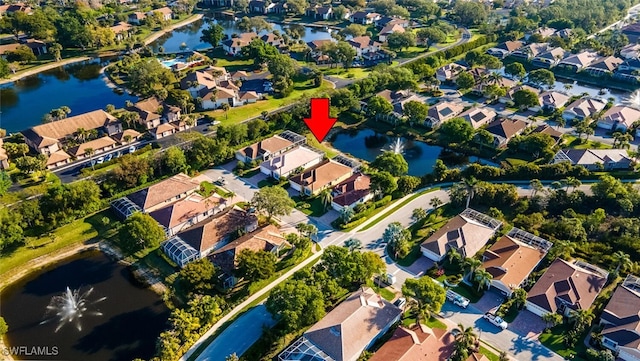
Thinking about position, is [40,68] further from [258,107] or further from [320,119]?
[320,119]

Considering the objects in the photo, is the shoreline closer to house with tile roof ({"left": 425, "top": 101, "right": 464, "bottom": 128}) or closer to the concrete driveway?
house with tile roof ({"left": 425, "top": 101, "right": 464, "bottom": 128})

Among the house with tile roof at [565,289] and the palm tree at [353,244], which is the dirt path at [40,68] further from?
the house with tile roof at [565,289]

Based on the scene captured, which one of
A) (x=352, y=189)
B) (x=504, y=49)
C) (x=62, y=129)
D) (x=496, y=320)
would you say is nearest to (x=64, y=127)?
(x=62, y=129)

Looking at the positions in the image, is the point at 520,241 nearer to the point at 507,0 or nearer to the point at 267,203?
the point at 267,203

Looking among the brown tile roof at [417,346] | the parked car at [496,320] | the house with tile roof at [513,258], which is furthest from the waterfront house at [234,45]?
the brown tile roof at [417,346]

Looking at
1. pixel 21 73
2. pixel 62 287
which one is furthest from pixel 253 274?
pixel 21 73

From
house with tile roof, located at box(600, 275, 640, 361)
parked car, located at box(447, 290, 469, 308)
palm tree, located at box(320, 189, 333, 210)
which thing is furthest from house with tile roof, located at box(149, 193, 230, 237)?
house with tile roof, located at box(600, 275, 640, 361)
